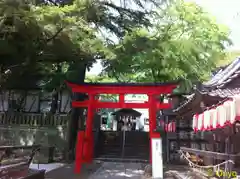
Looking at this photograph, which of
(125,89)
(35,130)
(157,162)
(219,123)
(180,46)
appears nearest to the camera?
(219,123)

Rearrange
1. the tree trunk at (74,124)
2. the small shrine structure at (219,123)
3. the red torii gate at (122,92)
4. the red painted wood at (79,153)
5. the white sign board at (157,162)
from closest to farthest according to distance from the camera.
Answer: the small shrine structure at (219,123) → the white sign board at (157,162) → the red painted wood at (79,153) → the red torii gate at (122,92) → the tree trunk at (74,124)

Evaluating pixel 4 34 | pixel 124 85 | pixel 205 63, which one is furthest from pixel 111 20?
pixel 205 63

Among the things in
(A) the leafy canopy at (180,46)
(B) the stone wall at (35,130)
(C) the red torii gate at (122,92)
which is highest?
(A) the leafy canopy at (180,46)

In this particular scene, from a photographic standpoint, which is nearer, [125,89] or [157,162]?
[157,162]

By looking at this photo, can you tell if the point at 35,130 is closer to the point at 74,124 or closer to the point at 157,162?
the point at 74,124

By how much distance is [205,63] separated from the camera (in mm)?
19016

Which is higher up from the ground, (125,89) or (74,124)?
(125,89)

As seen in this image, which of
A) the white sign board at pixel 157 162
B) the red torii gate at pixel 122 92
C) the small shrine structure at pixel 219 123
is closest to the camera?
the small shrine structure at pixel 219 123

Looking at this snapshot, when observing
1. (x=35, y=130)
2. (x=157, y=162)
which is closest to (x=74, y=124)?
(x=35, y=130)

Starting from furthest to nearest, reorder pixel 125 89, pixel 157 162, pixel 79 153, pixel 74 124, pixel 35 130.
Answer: pixel 74 124, pixel 35 130, pixel 125 89, pixel 79 153, pixel 157 162

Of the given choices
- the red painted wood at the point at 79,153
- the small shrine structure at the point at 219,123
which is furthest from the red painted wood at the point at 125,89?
the red painted wood at the point at 79,153

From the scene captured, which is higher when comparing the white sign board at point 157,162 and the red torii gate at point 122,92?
the red torii gate at point 122,92

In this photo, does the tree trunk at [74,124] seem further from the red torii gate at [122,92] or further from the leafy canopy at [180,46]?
the red torii gate at [122,92]

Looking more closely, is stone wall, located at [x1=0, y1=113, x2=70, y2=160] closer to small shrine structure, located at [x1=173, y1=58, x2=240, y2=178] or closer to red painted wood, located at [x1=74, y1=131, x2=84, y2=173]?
red painted wood, located at [x1=74, y1=131, x2=84, y2=173]
